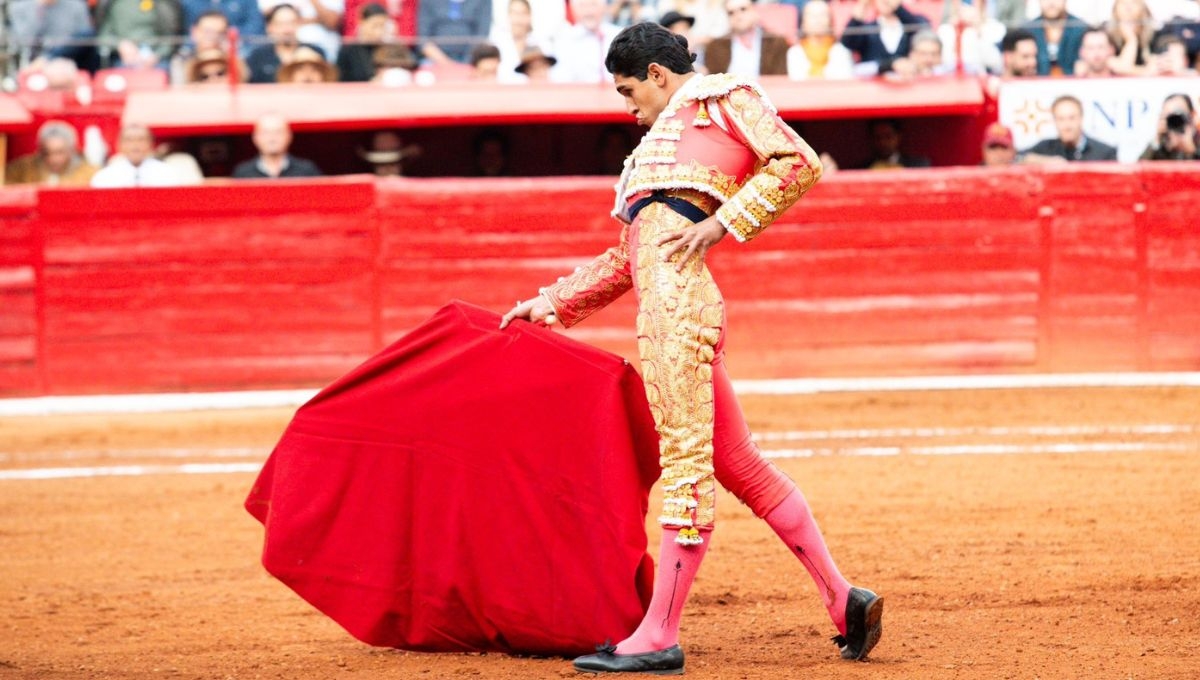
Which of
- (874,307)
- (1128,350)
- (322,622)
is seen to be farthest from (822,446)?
(322,622)

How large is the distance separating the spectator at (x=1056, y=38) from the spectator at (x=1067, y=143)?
24.7 inches

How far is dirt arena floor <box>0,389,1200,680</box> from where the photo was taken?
435 centimetres

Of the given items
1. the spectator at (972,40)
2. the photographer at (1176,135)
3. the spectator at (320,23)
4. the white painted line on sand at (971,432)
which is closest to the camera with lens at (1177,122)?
the photographer at (1176,135)

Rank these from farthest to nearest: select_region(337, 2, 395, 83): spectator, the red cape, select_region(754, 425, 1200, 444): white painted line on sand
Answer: select_region(337, 2, 395, 83): spectator < select_region(754, 425, 1200, 444): white painted line on sand < the red cape

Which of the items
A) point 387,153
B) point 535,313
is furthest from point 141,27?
point 535,313

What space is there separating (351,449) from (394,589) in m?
0.38

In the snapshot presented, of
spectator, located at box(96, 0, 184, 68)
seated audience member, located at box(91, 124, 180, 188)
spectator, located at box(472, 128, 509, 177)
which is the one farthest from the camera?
spectator, located at box(472, 128, 509, 177)

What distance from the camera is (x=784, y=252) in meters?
10.7

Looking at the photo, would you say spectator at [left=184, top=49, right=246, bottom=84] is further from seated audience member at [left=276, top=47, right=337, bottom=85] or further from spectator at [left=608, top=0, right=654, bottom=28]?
spectator at [left=608, top=0, right=654, bottom=28]

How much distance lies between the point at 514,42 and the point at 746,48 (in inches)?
62.2

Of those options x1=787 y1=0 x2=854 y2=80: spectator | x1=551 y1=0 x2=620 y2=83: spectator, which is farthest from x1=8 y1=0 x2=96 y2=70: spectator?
x1=787 y1=0 x2=854 y2=80: spectator

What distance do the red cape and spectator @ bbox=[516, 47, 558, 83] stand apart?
24.3ft

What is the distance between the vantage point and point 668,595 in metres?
4.04

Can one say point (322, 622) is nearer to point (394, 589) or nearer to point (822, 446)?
point (394, 589)
